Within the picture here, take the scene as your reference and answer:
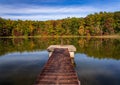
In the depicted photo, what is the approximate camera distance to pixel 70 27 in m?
77.4

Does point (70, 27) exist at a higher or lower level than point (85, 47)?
higher

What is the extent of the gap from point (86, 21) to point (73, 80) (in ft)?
235

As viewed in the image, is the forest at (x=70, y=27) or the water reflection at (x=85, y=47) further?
the forest at (x=70, y=27)

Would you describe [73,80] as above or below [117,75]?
above

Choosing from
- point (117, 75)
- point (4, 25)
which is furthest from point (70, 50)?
point (4, 25)

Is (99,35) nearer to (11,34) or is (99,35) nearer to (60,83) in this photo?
(11,34)

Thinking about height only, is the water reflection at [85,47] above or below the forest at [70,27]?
below

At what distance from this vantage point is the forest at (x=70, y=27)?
7288 cm

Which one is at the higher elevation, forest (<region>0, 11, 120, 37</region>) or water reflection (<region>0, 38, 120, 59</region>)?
forest (<region>0, 11, 120, 37</region>)

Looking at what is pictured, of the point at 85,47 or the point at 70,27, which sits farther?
the point at 70,27

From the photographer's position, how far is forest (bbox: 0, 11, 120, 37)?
72875 mm

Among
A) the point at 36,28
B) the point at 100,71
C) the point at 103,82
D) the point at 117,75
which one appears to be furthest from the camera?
the point at 36,28

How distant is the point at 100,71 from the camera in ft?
40.6

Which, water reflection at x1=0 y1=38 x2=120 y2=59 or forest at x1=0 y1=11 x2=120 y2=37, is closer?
water reflection at x1=0 y1=38 x2=120 y2=59
